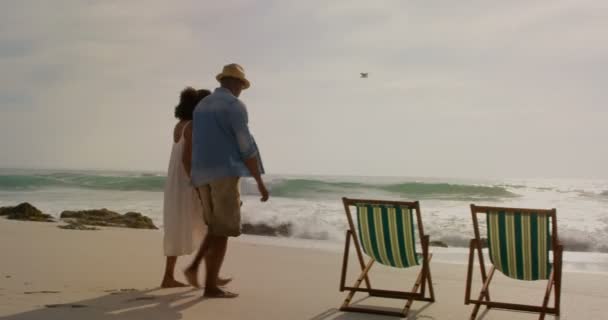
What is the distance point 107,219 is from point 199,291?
768cm

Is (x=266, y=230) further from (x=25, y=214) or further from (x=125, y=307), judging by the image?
(x=125, y=307)

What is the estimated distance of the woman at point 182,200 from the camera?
525 cm

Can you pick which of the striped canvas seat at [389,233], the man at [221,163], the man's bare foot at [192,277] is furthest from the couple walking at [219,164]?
the striped canvas seat at [389,233]

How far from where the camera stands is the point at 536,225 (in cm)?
439

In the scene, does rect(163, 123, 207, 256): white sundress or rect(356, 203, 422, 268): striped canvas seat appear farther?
rect(163, 123, 207, 256): white sundress

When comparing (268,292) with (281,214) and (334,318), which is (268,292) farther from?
(281,214)

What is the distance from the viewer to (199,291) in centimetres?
521

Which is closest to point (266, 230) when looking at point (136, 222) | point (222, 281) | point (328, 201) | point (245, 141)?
point (136, 222)

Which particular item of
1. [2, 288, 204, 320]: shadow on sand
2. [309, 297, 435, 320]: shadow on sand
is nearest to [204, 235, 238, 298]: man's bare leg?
[2, 288, 204, 320]: shadow on sand

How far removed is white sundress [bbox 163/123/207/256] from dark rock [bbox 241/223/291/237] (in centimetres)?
800

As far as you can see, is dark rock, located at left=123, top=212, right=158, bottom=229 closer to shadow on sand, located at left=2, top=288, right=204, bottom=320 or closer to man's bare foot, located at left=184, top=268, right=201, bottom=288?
man's bare foot, located at left=184, top=268, right=201, bottom=288

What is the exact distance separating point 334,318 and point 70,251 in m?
3.90

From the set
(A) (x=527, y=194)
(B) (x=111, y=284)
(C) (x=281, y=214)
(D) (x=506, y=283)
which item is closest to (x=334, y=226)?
(C) (x=281, y=214)

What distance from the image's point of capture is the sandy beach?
14.8ft
